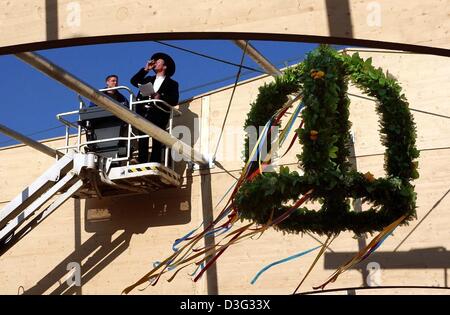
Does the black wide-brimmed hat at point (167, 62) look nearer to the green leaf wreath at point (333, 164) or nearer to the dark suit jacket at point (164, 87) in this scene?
the dark suit jacket at point (164, 87)

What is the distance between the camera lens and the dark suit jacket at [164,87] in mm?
12461

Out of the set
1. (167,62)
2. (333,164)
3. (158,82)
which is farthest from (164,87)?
(333,164)

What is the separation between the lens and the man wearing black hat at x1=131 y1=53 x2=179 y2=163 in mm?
12328

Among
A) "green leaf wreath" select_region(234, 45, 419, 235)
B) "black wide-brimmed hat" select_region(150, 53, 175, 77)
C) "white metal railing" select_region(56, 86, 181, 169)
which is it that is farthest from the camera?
"black wide-brimmed hat" select_region(150, 53, 175, 77)

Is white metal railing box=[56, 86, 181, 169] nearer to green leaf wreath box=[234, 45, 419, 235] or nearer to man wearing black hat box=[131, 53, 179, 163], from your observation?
man wearing black hat box=[131, 53, 179, 163]

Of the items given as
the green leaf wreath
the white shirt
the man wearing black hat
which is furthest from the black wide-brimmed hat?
the green leaf wreath

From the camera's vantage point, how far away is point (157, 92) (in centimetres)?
1234

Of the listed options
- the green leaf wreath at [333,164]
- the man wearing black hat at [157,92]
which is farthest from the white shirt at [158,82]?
the green leaf wreath at [333,164]

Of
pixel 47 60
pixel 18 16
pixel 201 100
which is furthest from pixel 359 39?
pixel 201 100

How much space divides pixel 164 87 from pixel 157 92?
7.8 inches

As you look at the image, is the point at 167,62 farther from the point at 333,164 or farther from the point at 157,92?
the point at 333,164
